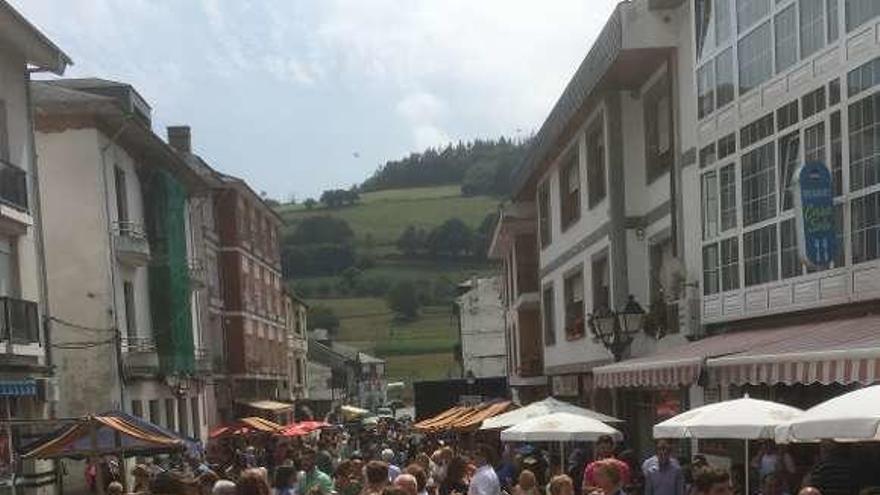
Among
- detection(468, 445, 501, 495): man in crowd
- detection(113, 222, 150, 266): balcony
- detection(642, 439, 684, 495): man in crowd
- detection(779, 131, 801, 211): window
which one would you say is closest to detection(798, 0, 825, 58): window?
detection(779, 131, 801, 211): window

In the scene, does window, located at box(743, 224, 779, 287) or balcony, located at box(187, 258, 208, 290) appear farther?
balcony, located at box(187, 258, 208, 290)

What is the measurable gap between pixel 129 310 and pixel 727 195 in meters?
20.9

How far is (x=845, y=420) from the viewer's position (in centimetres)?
852

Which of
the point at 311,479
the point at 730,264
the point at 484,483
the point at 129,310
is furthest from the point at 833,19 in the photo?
the point at 129,310

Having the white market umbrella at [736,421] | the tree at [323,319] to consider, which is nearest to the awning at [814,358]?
the white market umbrella at [736,421]

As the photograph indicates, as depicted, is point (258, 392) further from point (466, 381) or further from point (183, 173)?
point (183, 173)

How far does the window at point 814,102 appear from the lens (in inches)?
564

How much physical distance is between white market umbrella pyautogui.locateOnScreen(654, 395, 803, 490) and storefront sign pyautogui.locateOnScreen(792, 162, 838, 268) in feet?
8.40

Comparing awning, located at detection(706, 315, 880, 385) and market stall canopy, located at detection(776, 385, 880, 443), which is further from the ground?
awning, located at detection(706, 315, 880, 385)

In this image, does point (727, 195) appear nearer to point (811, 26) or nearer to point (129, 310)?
point (811, 26)

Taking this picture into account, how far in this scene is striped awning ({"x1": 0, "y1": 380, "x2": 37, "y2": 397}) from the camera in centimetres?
2118

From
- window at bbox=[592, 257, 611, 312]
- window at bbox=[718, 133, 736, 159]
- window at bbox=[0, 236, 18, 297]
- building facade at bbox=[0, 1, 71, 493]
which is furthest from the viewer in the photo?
window at bbox=[592, 257, 611, 312]

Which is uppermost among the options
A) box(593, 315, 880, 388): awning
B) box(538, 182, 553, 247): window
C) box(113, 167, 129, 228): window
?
box(113, 167, 129, 228): window

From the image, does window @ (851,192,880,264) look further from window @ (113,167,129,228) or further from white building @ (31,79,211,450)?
window @ (113,167,129,228)
